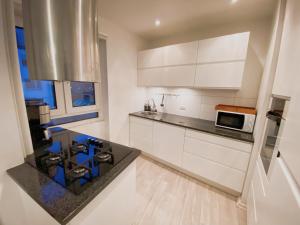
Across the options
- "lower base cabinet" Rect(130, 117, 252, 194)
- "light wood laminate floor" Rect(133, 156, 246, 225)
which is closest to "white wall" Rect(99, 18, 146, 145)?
"lower base cabinet" Rect(130, 117, 252, 194)

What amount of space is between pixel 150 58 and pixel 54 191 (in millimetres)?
2377

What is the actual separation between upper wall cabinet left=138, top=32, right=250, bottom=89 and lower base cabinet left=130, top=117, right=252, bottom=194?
763mm

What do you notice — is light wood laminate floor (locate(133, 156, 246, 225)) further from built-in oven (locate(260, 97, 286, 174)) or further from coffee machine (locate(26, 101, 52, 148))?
coffee machine (locate(26, 101, 52, 148))

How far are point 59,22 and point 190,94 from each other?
2.16 meters

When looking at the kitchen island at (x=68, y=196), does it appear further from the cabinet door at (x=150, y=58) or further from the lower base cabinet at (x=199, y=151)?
the cabinet door at (x=150, y=58)

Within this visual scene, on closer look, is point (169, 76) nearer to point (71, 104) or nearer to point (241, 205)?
point (71, 104)

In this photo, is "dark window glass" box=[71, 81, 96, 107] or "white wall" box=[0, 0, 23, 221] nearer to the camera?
"white wall" box=[0, 0, 23, 221]

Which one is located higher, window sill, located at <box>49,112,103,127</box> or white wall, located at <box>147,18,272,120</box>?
white wall, located at <box>147,18,272,120</box>

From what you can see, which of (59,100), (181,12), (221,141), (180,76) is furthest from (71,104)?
(221,141)

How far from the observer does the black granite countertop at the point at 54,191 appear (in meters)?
0.56

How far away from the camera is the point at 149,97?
303 cm

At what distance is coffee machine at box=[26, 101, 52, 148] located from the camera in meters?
1.16

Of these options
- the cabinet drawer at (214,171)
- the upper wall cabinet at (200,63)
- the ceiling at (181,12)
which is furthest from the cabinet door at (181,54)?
the cabinet drawer at (214,171)

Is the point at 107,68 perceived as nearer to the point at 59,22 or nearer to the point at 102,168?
the point at 59,22
